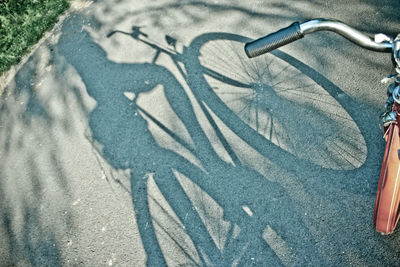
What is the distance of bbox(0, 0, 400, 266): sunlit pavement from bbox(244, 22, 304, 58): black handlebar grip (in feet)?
6.25

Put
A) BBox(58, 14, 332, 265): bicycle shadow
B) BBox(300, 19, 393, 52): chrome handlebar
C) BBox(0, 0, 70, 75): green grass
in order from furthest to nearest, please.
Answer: BBox(0, 0, 70, 75): green grass
BBox(58, 14, 332, 265): bicycle shadow
BBox(300, 19, 393, 52): chrome handlebar

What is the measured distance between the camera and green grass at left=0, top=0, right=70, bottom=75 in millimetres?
6531

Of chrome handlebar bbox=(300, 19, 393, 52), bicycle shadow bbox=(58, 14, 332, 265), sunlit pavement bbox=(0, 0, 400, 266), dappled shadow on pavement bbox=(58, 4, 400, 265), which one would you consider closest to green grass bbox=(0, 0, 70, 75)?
sunlit pavement bbox=(0, 0, 400, 266)

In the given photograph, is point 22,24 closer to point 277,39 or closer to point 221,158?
Answer: point 221,158

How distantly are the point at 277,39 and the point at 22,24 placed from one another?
6.51 m

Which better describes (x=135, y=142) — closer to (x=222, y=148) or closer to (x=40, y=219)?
(x=222, y=148)

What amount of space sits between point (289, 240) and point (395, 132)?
154cm

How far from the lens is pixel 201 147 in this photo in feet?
14.1

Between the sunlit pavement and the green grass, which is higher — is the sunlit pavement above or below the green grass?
below

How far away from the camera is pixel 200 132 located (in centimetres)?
441

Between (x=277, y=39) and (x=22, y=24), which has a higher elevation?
(x=22, y=24)

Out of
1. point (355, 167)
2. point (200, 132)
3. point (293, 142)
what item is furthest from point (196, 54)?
point (355, 167)

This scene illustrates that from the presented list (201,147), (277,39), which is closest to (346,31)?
(277,39)

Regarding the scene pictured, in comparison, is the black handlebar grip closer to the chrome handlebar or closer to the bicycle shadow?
the chrome handlebar
